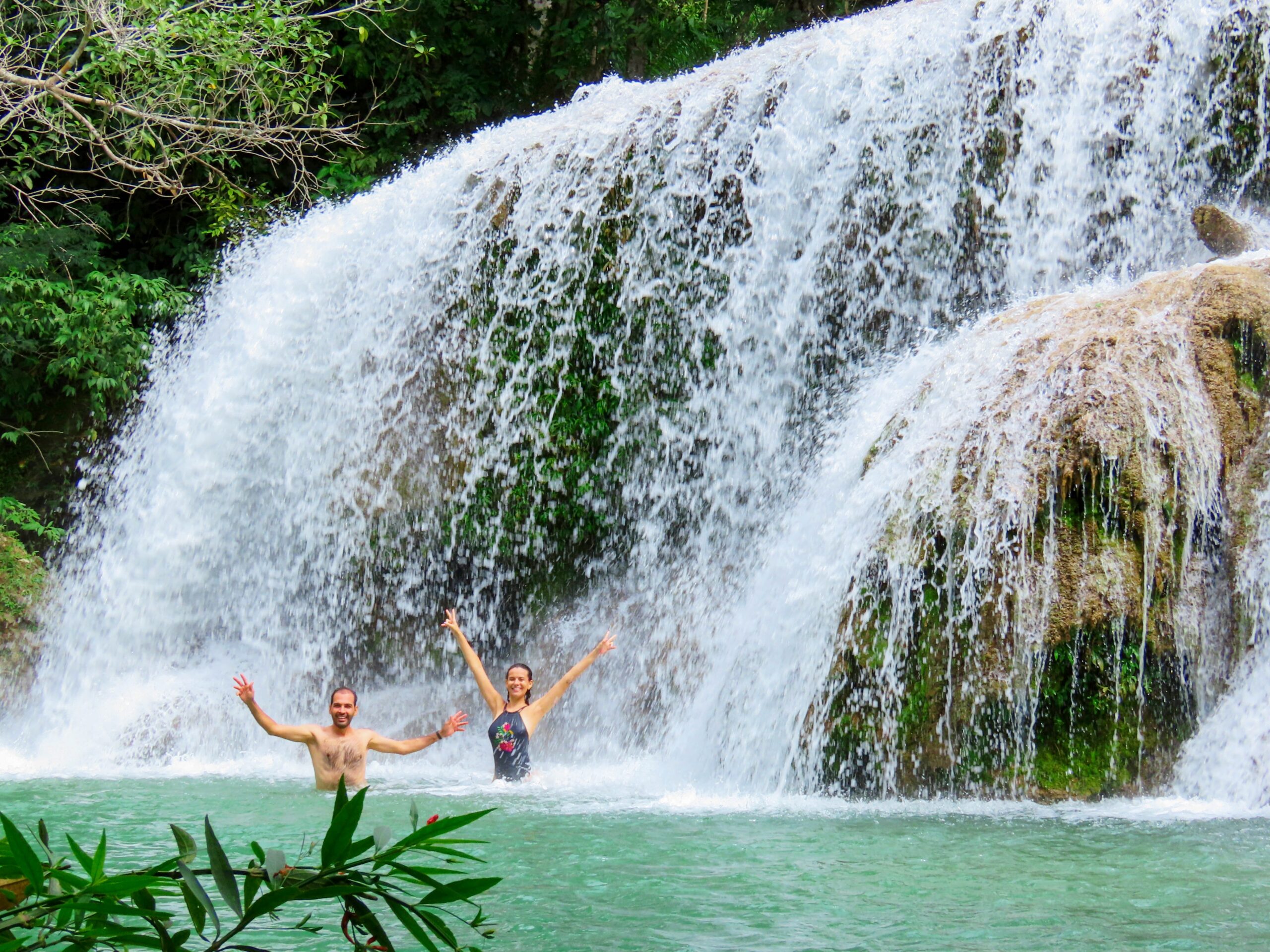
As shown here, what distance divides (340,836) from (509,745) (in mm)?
6024

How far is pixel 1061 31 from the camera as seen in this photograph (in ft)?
29.9

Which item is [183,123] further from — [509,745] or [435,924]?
[435,924]

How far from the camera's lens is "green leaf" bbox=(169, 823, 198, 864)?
138cm

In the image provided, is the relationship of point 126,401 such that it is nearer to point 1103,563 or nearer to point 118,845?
point 118,845

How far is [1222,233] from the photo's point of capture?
8.05m

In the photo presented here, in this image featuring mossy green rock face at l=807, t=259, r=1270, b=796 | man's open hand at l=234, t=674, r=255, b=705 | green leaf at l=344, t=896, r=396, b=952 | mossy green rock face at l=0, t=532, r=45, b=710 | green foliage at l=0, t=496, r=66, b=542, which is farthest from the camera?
green foliage at l=0, t=496, r=66, b=542

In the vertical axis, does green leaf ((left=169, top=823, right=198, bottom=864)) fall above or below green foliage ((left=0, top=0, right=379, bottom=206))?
below

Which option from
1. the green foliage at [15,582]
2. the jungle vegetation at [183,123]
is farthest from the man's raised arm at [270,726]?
the green foliage at [15,582]

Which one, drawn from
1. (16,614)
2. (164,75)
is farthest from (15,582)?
(164,75)

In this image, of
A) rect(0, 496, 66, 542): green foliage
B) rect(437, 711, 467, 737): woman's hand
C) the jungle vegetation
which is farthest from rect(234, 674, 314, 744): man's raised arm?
rect(0, 496, 66, 542): green foliage

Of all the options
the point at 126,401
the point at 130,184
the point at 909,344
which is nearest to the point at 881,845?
the point at 909,344

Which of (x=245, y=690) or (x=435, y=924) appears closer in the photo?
(x=435, y=924)

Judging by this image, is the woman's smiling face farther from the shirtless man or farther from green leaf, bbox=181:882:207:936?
green leaf, bbox=181:882:207:936

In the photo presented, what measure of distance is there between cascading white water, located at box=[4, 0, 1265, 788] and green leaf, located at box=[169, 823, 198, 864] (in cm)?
663
